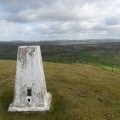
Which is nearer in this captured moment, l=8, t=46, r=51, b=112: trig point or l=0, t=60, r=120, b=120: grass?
l=0, t=60, r=120, b=120: grass

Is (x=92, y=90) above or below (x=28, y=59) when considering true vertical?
below

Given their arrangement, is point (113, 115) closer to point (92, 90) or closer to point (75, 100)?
point (75, 100)

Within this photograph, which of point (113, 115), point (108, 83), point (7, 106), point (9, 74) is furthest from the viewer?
point (9, 74)

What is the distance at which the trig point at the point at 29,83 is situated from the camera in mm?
29578

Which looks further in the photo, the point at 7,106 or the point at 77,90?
the point at 77,90

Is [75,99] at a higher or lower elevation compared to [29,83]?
lower

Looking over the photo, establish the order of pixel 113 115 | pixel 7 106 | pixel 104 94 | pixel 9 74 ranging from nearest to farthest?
pixel 113 115 → pixel 7 106 → pixel 104 94 → pixel 9 74

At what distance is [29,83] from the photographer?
2983 cm

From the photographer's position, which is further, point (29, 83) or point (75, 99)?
point (75, 99)

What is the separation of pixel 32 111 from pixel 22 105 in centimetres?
145

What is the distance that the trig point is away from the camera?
29578 mm

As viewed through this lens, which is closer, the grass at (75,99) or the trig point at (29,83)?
the grass at (75,99)

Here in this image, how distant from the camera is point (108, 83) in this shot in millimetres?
42219

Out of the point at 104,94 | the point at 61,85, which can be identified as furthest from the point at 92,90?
the point at 61,85
